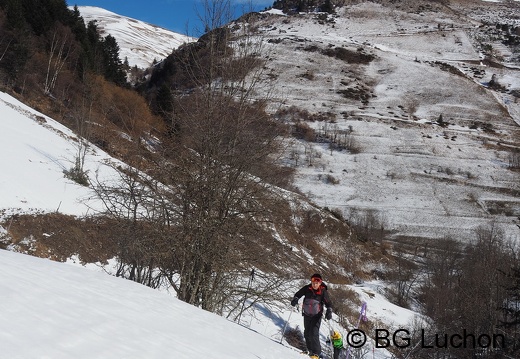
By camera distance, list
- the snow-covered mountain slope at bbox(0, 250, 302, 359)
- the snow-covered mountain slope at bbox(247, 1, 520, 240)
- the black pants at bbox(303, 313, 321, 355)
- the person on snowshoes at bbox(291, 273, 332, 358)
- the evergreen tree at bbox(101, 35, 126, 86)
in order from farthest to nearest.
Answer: the snow-covered mountain slope at bbox(247, 1, 520, 240), the evergreen tree at bbox(101, 35, 126, 86), the black pants at bbox(303, 313, 321, 355), the person on snowshoes at bbox(291, 273, 332, 358), the snow-covered mountain slope at bbox(0, 250, 302, 359)

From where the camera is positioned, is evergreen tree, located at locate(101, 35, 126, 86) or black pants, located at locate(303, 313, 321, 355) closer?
black pants, located at locate(303, 313, 321, 355)

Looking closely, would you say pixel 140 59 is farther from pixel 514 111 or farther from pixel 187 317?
pixel 187 317

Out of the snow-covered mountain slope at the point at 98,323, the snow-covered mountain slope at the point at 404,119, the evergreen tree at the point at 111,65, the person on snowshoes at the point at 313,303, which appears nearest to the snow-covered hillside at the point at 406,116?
the snow-covered mountain slope at the point at 404,119

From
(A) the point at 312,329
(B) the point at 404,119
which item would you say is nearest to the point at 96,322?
(A) the point at 312,329

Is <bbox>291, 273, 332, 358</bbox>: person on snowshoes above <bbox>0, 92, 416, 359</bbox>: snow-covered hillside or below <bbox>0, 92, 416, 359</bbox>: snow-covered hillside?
below

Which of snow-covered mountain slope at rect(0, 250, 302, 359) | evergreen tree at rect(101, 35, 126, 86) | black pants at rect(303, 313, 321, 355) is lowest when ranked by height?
black pants at rect(303, 313, 321, 355)

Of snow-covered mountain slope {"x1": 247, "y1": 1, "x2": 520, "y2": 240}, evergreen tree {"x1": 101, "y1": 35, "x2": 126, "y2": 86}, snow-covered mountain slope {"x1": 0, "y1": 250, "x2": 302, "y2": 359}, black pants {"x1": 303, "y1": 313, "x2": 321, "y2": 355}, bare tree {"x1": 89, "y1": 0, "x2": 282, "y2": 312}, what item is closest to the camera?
snow-covered mountain slope {"x1": 0, "y1": 250, "x2": 302, "y2": 359}

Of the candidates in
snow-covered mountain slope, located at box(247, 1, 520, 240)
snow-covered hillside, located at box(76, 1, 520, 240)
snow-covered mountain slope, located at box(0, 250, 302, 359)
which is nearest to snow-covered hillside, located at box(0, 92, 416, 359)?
snow-covered mountain slope, located at box(0, 250, 302, 359)

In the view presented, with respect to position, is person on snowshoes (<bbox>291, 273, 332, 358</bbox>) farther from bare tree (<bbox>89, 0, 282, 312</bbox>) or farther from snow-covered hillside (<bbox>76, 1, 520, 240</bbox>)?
snow-covered hillside (<bbox>76, 1, 520, 240</bbox>)

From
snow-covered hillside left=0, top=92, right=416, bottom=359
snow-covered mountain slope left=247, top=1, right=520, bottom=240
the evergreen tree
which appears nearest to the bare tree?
snow-covered hillside left=0, top=92, right=416, bottom=359

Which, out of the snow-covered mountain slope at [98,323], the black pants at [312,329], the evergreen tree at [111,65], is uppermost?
the evergreen tree at [111,65]

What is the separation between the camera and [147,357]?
4.32m

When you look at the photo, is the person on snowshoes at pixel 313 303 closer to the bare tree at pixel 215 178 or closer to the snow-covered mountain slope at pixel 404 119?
the bare tree at pixel 215 178

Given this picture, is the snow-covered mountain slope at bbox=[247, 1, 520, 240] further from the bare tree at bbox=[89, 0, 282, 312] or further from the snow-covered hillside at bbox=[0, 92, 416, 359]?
the snow-covered hillside at bbox=[0, 92, 416, 359]
